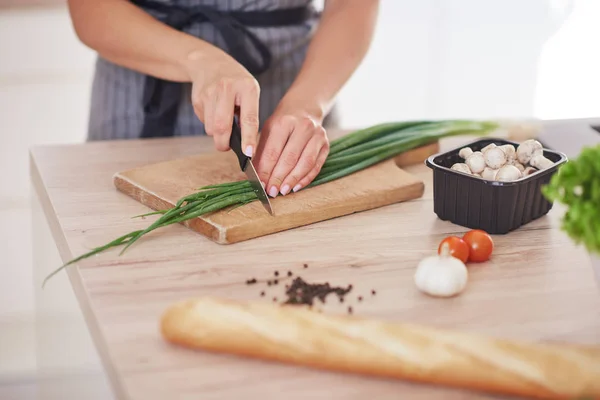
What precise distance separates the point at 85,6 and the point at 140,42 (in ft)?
0.61

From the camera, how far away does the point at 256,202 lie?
4.30ft

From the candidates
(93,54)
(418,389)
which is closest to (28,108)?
(93,54)

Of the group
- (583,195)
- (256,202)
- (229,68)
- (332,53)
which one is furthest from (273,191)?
(583,195)

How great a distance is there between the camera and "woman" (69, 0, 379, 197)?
139 centimetres

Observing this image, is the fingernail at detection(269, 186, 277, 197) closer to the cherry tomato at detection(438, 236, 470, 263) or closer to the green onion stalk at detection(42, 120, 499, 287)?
the green onion stalk at detection(42, 120, 499, 287)

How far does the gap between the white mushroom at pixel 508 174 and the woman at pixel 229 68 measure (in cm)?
34

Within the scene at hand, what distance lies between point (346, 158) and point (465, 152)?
0.25 meters

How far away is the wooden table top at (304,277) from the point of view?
2.72 feet

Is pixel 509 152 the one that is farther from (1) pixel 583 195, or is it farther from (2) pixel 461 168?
(1) pixel 583 195

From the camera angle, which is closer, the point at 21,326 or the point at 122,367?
the point at 122,367

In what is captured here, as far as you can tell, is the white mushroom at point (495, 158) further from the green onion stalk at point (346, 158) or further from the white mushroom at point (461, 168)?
the green onion stalk at point (346, 158)

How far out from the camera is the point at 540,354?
2.54 ft

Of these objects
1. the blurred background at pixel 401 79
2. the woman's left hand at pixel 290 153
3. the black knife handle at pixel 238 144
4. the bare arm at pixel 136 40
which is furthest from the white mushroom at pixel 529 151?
the blurred background at pixel 401 79

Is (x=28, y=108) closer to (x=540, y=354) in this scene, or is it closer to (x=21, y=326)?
(x=21, y=326)
